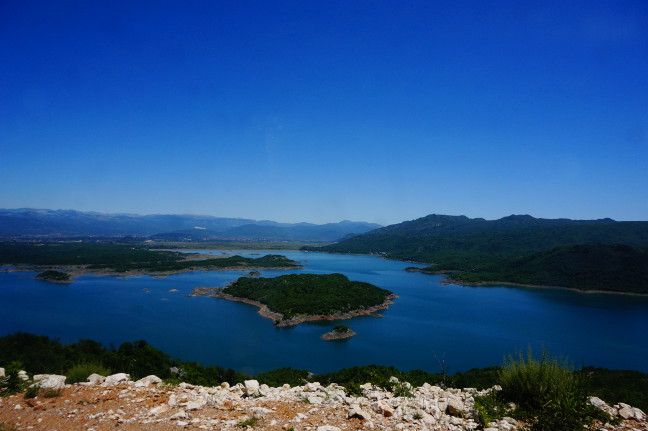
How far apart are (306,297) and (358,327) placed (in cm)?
1018

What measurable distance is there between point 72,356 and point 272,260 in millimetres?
81990

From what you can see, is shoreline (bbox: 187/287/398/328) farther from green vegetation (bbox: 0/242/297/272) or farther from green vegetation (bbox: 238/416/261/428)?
green vegetation (bbox: 238/416/261/428)

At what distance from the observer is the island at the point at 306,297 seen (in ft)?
143

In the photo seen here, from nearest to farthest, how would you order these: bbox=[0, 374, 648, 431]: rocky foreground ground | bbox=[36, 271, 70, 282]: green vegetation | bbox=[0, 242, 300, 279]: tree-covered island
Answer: bbox=[0, 374, 648, 431]: rocky foreground ground < bbox=[36, 271, 70, 282]: green vegetation < bbox=[0, 242, 300, 279]: tree-covered island

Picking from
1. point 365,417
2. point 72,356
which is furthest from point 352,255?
point 365,417

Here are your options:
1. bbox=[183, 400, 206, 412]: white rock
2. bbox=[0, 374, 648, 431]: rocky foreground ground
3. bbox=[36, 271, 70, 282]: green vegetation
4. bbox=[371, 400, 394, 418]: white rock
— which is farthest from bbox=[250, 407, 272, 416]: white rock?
bbox=[36, 271, 70, 282]: green vegetation

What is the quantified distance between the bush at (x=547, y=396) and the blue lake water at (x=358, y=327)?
24.9 metres

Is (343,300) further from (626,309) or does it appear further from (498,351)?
(626,309)

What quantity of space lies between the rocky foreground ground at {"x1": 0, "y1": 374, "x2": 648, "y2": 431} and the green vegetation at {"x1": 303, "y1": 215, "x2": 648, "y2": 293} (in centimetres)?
7907

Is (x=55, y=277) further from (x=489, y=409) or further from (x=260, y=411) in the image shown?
(x=489, y=409)

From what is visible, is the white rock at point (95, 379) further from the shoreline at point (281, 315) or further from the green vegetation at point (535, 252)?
the green vegetation at point (535, 252)

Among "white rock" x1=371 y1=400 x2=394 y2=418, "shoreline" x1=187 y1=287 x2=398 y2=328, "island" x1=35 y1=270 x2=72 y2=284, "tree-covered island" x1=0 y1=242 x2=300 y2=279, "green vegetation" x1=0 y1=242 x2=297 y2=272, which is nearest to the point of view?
"white rock" x1=371 y1=400 x2=394 y2=418

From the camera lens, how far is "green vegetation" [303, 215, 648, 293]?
223 feet

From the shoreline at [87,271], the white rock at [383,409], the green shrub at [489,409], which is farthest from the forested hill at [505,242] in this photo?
the white rock at [383,409]
